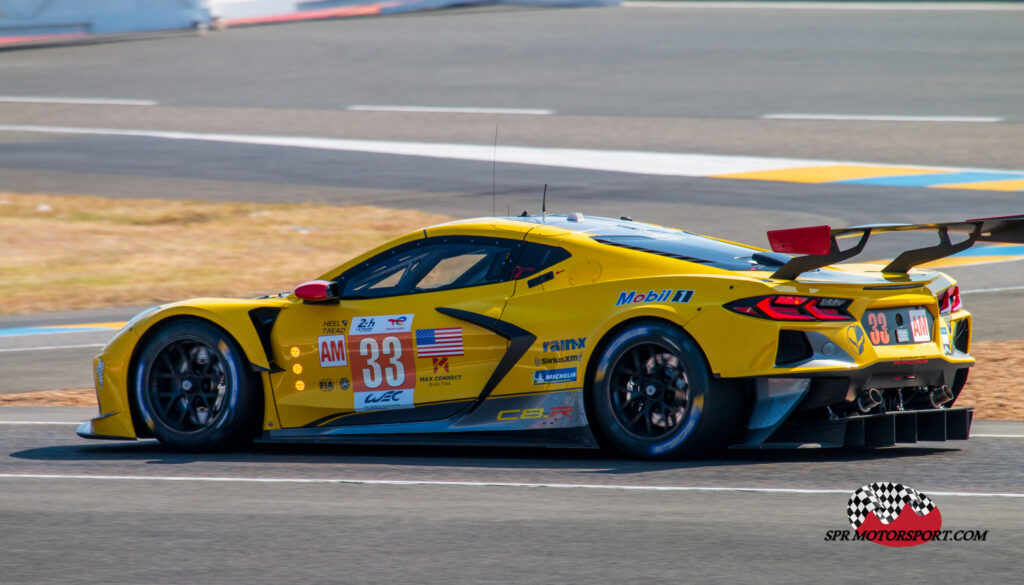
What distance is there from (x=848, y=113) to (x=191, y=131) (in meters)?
11.7

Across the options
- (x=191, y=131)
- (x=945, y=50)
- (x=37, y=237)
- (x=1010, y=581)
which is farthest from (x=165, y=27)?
(x=1010, y=581)

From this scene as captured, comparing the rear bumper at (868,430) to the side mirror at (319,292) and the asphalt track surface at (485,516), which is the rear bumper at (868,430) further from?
the side mirror at (319,292)

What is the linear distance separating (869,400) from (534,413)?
1.69m

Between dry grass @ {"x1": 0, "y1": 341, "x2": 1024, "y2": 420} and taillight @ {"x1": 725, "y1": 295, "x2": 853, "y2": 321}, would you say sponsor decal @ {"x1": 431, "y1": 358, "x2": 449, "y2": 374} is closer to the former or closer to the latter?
taillight @ {"x1": 725, "y1": 295, "x2": 853, "y2": 321}

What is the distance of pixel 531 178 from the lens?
21.5 metres

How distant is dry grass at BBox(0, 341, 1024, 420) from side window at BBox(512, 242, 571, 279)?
3301mm

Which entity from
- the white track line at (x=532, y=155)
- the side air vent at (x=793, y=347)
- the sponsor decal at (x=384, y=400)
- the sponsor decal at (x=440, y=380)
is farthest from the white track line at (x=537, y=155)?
the side air vent at (x=793, y=347)

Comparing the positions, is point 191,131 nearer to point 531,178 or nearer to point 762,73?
point 531,178

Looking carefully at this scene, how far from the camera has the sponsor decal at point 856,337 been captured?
735 cm

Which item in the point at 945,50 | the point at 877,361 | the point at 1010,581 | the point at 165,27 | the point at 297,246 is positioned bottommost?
the point at 1010,581

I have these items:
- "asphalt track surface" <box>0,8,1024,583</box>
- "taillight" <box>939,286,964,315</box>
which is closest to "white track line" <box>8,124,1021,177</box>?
"asphalt track surface" <box>0,8,1024,583</box>

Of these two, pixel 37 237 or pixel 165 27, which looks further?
pixel 165 27

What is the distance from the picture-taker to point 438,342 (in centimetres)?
809

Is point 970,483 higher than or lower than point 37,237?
lower
